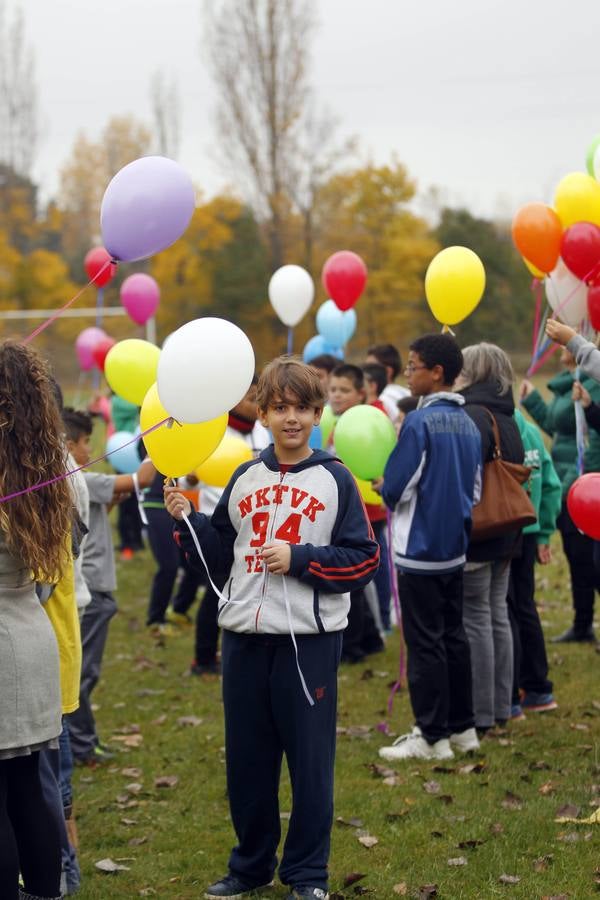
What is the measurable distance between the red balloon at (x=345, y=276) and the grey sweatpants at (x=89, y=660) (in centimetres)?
365

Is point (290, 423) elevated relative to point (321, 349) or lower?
lower

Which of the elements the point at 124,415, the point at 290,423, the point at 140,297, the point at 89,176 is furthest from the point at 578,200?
the point at 89,176

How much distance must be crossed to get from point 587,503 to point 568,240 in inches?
67.6

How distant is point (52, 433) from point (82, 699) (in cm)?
261

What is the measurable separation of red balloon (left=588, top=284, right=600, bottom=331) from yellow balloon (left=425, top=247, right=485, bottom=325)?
71 cm

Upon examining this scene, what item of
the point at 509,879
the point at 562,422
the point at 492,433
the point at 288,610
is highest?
the point at 492,433

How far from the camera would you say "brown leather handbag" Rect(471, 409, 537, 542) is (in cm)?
554

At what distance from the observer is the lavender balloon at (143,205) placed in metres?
4.37

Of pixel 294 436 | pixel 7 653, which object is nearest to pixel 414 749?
pixel 294 436

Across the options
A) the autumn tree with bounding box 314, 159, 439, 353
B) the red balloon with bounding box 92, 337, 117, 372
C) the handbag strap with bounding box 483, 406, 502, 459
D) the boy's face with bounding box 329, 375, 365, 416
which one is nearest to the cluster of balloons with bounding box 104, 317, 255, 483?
the handbag strap with bounding box 483, 406, 502, 459

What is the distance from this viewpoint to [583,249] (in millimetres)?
5562

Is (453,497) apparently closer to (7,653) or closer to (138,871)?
(138,871)

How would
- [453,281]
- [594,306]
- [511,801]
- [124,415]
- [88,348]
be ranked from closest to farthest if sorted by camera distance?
[511,801] < [594,306] < [453,281] < [124,415] < [88,348]

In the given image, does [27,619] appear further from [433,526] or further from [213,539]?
[433,526]
